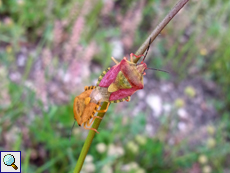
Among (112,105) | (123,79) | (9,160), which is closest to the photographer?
(123,79)

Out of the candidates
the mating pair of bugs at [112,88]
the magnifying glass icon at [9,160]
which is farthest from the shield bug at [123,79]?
the magnifying glass icon at [9,160]

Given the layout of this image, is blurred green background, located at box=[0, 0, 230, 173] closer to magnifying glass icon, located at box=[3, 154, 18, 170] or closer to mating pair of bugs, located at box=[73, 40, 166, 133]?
magnifying glass icon, located at box=[3, 154, 18, 170]

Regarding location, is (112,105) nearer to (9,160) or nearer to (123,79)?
(9,160)

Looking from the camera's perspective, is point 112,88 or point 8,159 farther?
point 8,159

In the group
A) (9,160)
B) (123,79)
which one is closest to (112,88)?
(123,79)

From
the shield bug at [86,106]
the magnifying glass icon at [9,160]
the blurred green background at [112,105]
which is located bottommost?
the shield bug at [86,106]

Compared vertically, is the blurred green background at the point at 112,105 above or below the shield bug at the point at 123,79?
above

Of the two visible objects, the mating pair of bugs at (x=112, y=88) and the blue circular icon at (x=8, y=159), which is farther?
the blue circular icon at (x=8, y=159)

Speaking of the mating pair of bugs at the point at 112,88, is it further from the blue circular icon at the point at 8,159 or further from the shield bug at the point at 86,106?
the blue circular icon at the point at 8,159
